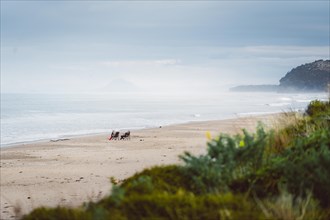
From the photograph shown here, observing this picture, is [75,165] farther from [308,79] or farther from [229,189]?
[308,79]

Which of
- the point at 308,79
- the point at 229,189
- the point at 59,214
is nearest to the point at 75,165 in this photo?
the point at 229,189

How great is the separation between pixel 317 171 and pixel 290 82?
170 meters

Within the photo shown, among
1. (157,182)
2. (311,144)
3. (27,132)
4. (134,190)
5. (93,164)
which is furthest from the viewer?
(27,132)

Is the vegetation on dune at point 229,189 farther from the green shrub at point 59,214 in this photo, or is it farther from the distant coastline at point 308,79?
the distant coastline at point 308,79

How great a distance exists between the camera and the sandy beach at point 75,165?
35.7 feet

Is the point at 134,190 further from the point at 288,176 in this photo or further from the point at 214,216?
the point at 288,176

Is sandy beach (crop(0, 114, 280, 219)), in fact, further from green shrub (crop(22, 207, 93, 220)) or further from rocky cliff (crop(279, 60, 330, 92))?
rocky cliff (crop(279, 60, 330, 92))

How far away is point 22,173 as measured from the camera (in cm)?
1468

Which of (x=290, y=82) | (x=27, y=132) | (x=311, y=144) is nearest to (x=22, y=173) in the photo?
(x=311, y=144)

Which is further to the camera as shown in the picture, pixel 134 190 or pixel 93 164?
pixel 93 164

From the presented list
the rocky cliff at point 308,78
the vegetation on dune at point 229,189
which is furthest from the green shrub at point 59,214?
the rocky cliff at point 308,78

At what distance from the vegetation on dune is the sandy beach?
2.23 metres

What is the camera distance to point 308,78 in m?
147

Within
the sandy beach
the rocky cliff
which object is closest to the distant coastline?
the rocky cliff
